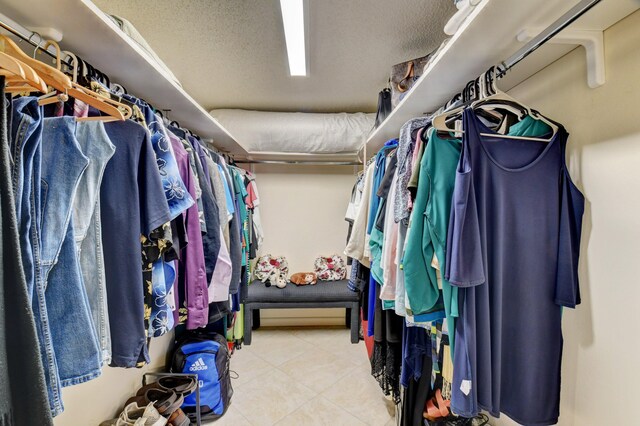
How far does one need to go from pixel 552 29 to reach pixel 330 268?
2.78 m

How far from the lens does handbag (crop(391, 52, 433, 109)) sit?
1653 mm

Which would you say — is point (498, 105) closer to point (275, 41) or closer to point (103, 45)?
point (103, 45)

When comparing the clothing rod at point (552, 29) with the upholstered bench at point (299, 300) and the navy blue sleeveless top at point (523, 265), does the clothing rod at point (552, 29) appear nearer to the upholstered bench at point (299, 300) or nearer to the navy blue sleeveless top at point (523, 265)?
the navy blue sleeveless top at point (523, 265)

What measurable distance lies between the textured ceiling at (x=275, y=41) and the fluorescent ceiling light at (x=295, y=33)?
0.20 ft

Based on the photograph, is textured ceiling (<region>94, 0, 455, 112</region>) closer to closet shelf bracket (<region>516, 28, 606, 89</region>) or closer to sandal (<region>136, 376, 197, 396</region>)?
closet shelf bracket (<region>516, 28, 606, 89</region>)

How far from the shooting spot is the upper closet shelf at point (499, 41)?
2.47ft

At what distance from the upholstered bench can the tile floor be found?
0.21m

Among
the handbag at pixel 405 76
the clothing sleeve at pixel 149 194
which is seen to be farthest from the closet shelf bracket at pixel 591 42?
the clothing sleeve at pixel 149 194

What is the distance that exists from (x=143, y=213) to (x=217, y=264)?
1.83 feet

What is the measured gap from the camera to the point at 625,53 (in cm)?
82

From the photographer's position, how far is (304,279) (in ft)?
10.1

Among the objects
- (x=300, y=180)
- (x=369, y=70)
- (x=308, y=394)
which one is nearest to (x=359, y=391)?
(x=308, y=394)

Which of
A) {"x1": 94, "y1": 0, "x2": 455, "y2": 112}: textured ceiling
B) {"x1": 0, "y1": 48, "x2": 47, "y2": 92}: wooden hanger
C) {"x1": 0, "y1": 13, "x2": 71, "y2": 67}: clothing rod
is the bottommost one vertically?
{"x1": 0, "y1": 48, "x2": 47, "y2": 92}: wooden hanger

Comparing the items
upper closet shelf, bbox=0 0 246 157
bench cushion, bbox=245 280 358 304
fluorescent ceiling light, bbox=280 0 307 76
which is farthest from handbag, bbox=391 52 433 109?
bench cushion, bbox=245 280 358 304
